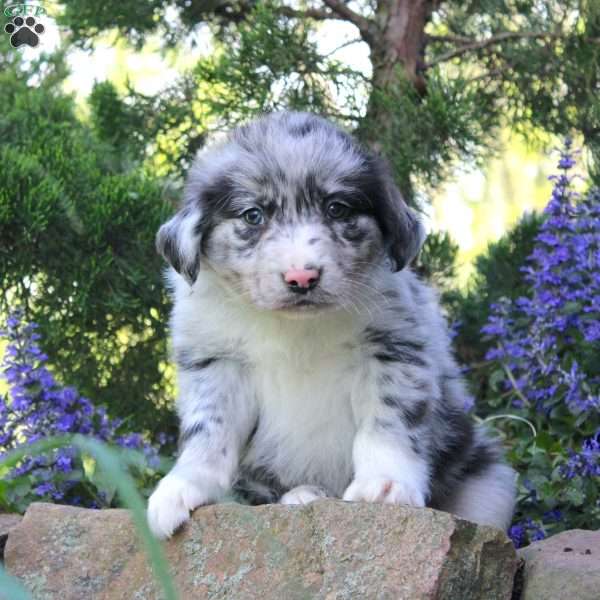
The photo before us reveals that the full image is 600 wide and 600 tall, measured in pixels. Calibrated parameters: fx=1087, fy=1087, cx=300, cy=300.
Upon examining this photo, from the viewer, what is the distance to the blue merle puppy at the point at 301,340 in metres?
3.69

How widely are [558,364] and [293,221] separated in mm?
1991

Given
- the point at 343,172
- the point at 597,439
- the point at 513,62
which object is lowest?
the point at 597,439

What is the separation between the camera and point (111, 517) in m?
3.70

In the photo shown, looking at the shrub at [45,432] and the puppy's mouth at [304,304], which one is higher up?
the puppy's mouth at [304,304]

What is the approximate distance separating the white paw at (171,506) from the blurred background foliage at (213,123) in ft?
7.28

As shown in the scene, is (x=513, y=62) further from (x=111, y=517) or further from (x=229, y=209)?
(x=111, y=517)

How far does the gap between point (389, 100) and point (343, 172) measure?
Result: 2.01 metres

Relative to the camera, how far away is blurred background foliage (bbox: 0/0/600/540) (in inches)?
225

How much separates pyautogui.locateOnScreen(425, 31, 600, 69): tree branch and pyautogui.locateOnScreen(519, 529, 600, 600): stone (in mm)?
3237

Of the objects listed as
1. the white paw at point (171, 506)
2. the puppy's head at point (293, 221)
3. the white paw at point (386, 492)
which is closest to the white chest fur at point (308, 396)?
the puppy's head at point (293, 221)

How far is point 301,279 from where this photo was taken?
349 centimetres

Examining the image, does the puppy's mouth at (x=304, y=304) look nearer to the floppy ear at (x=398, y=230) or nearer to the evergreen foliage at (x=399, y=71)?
the floppy ear at (x=398, y=230)

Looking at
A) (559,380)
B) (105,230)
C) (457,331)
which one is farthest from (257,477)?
(457,331)

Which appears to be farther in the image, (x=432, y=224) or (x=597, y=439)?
(x=432, y=224)
